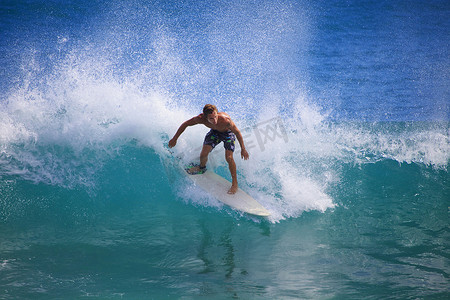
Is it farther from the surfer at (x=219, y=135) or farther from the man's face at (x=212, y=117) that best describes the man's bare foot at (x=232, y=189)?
the man's face at (x=212, y=117)

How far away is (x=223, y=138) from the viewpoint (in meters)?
4.46

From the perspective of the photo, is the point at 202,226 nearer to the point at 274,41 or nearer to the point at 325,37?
the point at 274,41

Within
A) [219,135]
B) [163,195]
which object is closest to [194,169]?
[163,195]

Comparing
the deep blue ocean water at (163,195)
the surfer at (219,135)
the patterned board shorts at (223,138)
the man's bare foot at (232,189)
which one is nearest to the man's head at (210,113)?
the surfer at (219,135)

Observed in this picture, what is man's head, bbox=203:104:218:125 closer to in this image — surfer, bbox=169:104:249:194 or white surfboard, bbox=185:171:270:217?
surfer, bbox=169:104:249:194

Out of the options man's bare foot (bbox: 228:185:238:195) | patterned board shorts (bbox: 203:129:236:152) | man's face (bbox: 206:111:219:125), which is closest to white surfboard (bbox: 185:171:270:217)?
man's bare foot (bbox: 228:185:238:195)

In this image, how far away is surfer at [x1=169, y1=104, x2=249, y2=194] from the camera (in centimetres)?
418

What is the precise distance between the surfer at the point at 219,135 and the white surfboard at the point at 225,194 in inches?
3.6

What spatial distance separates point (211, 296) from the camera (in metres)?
2.66

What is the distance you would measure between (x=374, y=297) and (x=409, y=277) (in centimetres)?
51

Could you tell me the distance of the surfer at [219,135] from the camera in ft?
13.7

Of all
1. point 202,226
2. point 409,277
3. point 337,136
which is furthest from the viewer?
point 337,136

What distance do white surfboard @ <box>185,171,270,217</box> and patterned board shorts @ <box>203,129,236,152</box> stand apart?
508 millimetres

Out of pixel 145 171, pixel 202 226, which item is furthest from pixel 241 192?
pixel 145 171
